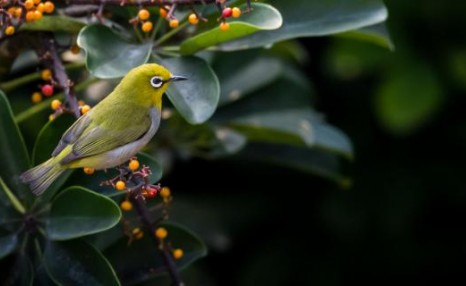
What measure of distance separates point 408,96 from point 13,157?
1943mm

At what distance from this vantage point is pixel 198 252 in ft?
9.63

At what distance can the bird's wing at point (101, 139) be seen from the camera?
2611 mm

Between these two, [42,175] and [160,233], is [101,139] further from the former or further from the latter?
[160,233]

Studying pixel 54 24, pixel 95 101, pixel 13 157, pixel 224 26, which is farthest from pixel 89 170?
pixel 95 101

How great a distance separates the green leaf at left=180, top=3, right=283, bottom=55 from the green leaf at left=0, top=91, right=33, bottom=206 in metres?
0.54

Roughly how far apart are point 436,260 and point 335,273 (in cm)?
49

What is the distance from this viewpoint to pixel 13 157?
2.75 meters

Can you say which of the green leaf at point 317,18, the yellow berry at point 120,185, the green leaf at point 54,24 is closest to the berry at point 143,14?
the green leaf at point 54,24

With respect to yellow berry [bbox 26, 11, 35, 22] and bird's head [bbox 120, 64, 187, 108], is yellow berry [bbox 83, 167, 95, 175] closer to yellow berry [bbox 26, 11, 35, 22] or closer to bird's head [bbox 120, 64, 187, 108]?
bird's head [bbox 120, 64, 187, 108]

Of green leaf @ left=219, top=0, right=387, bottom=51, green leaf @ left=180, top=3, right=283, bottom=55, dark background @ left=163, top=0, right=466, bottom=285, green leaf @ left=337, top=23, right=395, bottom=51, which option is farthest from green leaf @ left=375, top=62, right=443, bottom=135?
green leaf @ left=180, top=3, right=283, bottom=55

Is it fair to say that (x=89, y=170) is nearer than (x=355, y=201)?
Yes

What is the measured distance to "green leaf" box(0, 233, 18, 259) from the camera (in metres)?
2.67

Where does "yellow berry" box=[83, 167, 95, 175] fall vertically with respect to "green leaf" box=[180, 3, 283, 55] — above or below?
below

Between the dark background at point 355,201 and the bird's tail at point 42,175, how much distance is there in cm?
175
